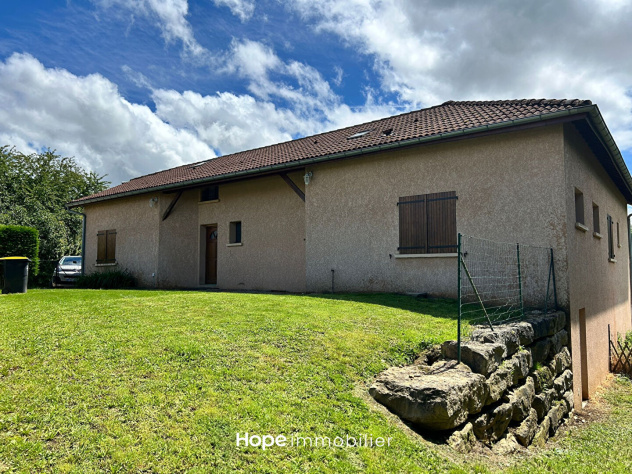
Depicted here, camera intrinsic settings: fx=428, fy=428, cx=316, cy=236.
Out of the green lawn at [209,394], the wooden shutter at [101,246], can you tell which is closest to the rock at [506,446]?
the green lawn at [209,394]

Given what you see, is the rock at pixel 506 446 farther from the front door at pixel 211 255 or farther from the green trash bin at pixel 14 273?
the front door at pixel 211 255

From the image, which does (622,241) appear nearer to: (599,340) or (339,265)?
(599,340)

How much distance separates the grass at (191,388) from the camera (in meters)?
2.91

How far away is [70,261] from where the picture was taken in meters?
18.9

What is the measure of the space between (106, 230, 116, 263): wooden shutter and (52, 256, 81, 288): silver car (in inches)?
85.6

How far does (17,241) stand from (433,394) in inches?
587

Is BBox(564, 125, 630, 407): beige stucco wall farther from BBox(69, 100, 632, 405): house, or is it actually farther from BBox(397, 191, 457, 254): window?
BBox(397, 191, 457, 254): window

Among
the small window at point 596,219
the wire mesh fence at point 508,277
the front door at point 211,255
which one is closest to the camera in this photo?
the wire mesh fence at point 508,277

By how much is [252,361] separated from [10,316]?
13.5ft

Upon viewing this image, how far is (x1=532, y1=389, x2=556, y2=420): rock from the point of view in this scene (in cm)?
584

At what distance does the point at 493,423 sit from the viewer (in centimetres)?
468

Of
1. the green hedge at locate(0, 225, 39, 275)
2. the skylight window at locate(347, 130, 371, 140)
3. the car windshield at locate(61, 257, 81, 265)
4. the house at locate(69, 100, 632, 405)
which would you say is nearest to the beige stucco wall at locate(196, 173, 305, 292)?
the house at locate(69, 100, 632, 405)

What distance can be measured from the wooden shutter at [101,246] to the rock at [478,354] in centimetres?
1513

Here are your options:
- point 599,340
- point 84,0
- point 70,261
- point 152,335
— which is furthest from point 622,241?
point 70,261
